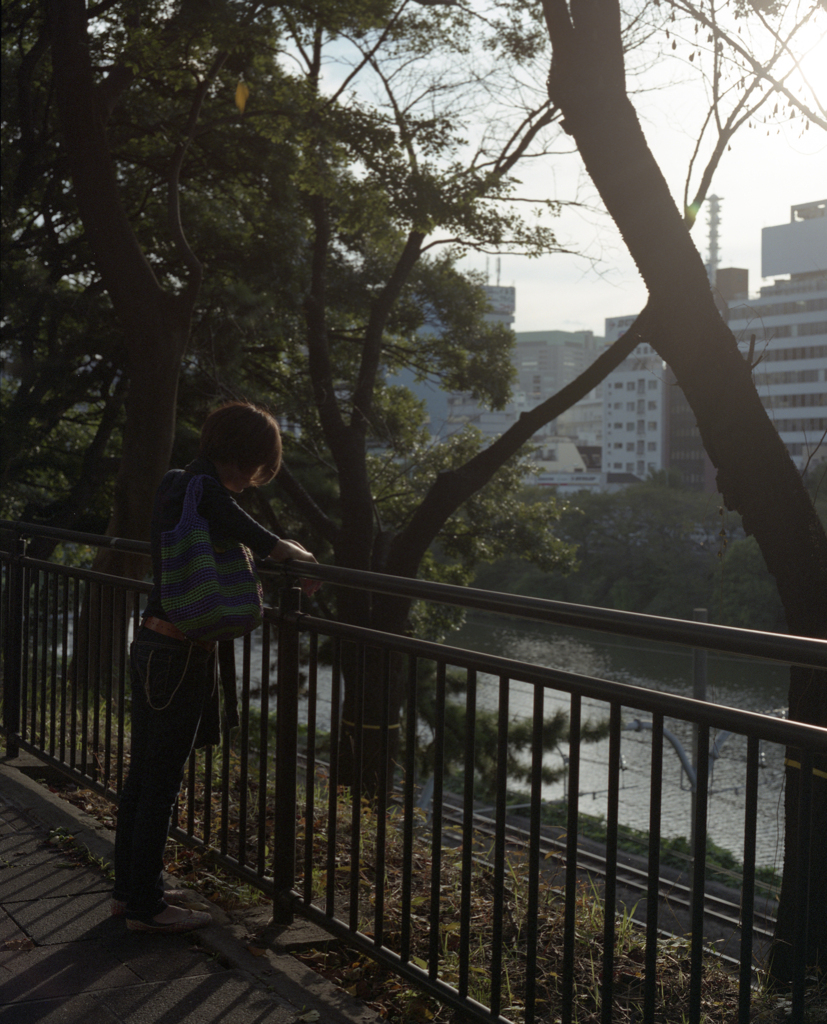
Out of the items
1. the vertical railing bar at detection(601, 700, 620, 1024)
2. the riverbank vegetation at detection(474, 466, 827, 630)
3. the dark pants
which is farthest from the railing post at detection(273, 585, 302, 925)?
the riverbank vegetation at detection(474, 466, 827, 630)

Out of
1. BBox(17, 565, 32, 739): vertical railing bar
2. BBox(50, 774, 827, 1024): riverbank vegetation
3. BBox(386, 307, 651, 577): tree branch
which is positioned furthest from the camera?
BBox(386, 307, 651, 577): tree branch

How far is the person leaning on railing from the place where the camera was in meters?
2.91

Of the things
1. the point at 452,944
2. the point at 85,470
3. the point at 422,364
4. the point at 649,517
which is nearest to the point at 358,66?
the point at 422,364

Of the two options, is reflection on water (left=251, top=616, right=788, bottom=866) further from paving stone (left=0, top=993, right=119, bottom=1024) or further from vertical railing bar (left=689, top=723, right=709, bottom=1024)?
vertical railing bar (left=689, top=723, right=709, bottom=1024)

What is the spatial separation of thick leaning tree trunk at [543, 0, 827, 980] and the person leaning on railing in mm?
3199

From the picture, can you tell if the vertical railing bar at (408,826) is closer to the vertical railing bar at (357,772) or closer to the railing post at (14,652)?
the vertical railing bar at (357,772)

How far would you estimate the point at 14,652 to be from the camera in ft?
16.4

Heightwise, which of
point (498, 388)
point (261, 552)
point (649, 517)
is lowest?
point (649, 517)

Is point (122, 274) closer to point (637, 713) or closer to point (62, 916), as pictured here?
point (62, 916)

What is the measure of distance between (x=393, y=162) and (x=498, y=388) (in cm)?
708

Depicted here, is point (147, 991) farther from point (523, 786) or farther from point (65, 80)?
point (523, 786)

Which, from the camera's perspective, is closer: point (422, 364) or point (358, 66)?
point (358, 66)

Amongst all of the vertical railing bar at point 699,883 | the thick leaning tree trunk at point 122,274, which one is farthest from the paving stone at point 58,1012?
the thick leaning tree trunk at point 122,274

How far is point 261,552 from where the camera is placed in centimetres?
286
